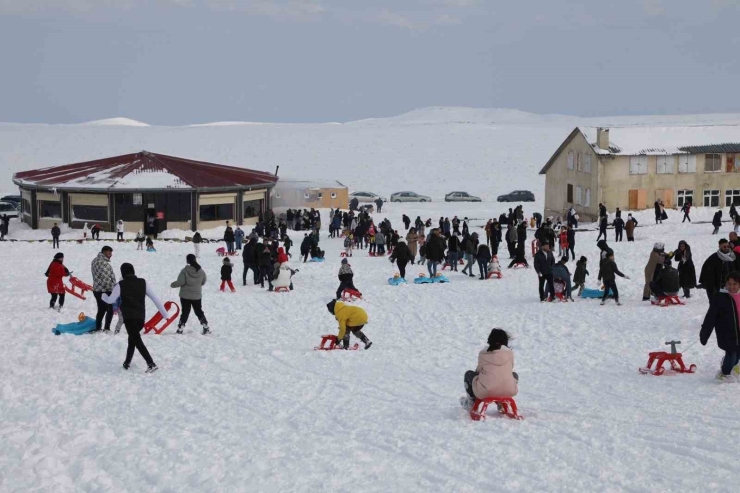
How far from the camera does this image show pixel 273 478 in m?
8.60

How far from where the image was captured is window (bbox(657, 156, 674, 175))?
4675cm

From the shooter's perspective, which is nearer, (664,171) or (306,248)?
(306,248)

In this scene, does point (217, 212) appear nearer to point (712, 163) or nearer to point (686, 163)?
point (686, 163)

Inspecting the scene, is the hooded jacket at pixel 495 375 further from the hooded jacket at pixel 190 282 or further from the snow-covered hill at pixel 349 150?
the snow-covered hill at pixel 349 150

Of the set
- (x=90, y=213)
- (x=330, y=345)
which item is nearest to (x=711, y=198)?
(x=90, y=213)

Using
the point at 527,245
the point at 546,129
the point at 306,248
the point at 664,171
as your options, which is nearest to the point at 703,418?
the point at 306,248

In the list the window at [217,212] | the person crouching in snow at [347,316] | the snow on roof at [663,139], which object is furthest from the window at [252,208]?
the person crouching in snow at [347,316]

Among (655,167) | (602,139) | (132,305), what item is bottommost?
(132,305)

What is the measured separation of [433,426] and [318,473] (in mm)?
1840

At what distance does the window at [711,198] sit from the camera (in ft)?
155

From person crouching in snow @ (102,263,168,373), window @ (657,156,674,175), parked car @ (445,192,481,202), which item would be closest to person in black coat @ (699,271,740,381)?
person crouching in snow @ (102,263,168,373)

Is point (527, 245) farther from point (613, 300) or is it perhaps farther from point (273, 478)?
point (273, 478)

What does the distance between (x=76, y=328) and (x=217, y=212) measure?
3126 centimetres

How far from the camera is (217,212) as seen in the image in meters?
48.0
